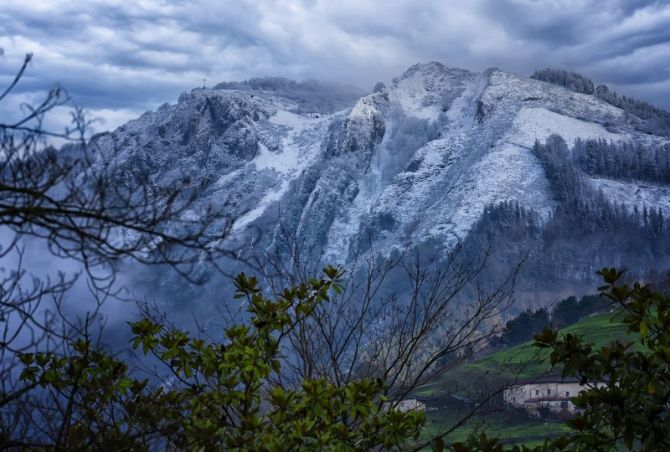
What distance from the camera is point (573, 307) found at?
6619 cm

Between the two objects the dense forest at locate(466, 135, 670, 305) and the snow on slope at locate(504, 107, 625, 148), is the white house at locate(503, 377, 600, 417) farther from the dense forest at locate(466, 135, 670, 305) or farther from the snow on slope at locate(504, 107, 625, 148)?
the snow on slope at locate(504, 107, 625, 148)

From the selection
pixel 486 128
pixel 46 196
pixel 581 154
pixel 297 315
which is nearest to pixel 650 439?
pixel 297 315

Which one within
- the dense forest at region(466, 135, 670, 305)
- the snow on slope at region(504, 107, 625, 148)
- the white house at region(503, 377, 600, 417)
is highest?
the snow on slope at region(504, 107, 625, 148)

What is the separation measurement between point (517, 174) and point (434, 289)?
162 metres

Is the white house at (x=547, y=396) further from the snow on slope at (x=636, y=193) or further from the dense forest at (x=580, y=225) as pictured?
the snow on slope at (x=636, y=193)

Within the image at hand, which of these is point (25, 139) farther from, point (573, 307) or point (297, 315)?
point (573, 307)

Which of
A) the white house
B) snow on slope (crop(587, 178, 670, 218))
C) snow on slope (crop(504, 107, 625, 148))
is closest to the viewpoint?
the white house

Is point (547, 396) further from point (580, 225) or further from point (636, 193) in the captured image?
point (636, 193)

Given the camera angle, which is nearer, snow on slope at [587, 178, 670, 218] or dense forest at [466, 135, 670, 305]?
dense forest at [466, 135, 670, 305]

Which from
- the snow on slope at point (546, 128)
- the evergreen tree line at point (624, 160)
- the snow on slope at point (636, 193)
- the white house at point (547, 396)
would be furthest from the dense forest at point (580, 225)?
the white house at point (547, 396)

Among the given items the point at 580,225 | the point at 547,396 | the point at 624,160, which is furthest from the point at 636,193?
the point at 547,396

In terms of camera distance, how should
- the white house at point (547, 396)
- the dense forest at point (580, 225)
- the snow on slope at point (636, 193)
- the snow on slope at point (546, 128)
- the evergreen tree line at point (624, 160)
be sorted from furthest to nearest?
the snow on slope at point (546, 128) → the evergreen tree line at point (624, 160) → the snow on slope at point (636, 193) → the dense forest at point (580, 225) → the white house at point (547, 396)

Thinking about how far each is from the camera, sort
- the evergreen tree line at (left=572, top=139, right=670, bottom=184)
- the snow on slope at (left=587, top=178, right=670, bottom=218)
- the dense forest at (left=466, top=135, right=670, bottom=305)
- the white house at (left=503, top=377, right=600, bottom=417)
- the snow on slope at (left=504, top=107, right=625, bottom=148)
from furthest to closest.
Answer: the snow on slope at (left=504, top=107, right=625, bottom=148) < the evergreen tree line at (left=572, top=139, right=670, bottom=184) < the snow on slope at (left=587, top=178, right=670, bottom=218) < the dense forest at (left=466, top=135, right=670, bottom=305) < the white house at (left=503, top=377, right=600, bottom=417)

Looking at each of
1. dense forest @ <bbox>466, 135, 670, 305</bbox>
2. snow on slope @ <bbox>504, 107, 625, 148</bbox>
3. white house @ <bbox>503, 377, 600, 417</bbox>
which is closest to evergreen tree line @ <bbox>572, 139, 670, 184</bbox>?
dense forest @ <bbox>466, 135, 670, 305</bbox>
